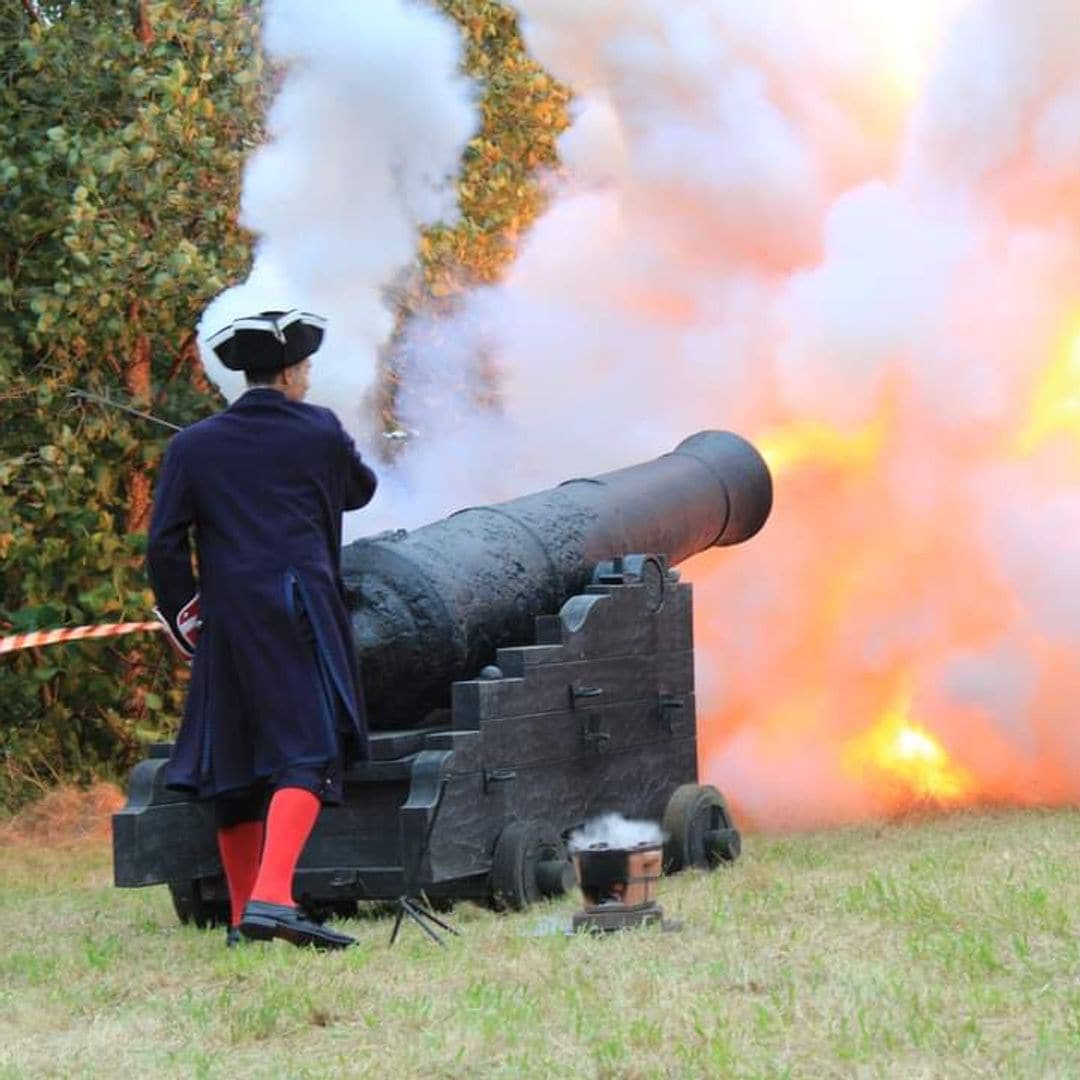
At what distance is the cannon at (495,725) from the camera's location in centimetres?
704

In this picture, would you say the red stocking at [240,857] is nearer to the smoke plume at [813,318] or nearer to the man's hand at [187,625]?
the man's hand at [187,625]

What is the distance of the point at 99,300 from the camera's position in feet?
37.0

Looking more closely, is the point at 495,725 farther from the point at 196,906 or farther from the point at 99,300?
the point at 99,300

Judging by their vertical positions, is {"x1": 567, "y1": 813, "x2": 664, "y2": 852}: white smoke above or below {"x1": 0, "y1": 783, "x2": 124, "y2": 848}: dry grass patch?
above

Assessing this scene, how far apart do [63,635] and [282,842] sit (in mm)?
5835

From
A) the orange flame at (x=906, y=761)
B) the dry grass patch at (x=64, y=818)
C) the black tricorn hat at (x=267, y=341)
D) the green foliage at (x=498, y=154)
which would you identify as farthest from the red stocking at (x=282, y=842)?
the green foliage at (x=498, y=154)

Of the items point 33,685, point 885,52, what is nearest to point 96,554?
point 33,685

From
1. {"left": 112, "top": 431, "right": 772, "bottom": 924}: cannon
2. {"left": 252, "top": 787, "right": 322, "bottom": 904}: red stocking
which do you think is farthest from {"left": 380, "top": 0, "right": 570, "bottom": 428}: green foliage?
{"left": 252, "top": 787, "right": 322, "bottom": 904}: red stocking

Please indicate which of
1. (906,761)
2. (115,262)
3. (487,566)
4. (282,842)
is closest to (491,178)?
(115,262)

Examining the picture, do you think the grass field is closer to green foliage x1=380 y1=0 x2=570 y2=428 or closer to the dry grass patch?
the dry grass patch

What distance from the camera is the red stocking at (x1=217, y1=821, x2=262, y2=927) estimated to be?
634 cm

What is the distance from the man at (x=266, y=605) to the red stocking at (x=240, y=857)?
47mm

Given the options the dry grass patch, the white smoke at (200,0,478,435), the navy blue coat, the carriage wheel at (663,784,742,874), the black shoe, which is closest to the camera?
the black shoe

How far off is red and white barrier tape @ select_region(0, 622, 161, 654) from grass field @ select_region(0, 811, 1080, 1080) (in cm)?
407
